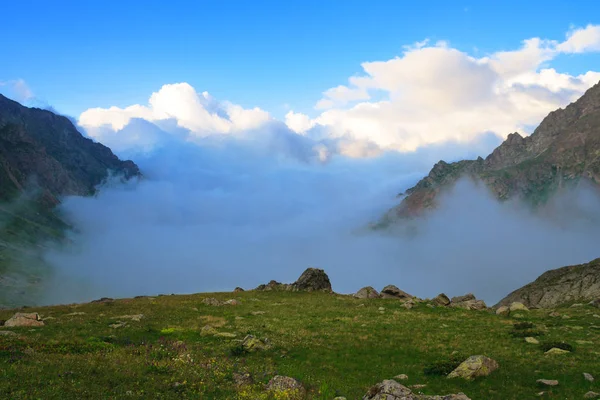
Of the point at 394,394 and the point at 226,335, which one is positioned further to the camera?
the point at 226,335

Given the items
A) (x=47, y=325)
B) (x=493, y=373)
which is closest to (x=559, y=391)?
Result: (x=493, y=373)

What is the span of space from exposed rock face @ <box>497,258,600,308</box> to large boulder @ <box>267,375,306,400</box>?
77306mm

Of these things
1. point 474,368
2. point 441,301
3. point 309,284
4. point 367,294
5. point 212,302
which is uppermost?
point 309,284

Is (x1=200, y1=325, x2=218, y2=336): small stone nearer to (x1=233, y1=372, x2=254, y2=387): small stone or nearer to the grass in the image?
the grass

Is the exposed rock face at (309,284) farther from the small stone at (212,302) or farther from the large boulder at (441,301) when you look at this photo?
the large boulder at (441,301)

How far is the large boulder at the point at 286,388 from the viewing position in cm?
2044

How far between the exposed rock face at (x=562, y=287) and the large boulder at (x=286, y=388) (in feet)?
254

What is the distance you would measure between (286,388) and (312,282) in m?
59.1

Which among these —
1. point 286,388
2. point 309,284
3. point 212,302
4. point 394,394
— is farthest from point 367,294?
point 394,394

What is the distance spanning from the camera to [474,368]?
2570 cm

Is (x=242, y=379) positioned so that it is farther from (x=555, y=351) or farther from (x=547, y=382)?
(x=555, y=351)

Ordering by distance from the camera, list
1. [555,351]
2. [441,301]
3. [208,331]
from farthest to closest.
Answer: [441,301] < [208,331] < [555,351]

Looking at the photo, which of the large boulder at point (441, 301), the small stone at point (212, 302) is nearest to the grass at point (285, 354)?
the small stone at point (212, 302)

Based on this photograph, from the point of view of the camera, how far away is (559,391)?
2308cm
